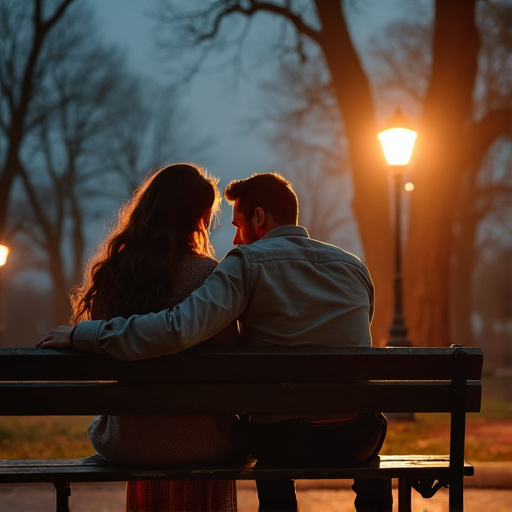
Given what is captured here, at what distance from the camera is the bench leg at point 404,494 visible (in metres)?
4.04

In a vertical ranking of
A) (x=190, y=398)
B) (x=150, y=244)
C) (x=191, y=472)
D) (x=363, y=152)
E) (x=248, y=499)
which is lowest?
(x=248, y=499)

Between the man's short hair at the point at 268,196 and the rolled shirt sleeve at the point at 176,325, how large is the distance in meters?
0.38

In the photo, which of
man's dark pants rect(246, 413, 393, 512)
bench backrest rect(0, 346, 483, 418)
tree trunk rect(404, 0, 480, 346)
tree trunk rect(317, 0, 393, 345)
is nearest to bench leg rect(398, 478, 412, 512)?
man's dark pants rect(246, 413, 393, 512)

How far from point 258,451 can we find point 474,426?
283 inches

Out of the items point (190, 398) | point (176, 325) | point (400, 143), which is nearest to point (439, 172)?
point (400, 143)

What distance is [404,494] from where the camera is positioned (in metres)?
4.06

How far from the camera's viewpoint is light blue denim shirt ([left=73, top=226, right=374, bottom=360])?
346cm

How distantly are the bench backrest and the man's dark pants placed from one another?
0.36ft

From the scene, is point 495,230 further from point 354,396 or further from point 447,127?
point 354,396

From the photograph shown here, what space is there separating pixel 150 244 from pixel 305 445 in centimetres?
102

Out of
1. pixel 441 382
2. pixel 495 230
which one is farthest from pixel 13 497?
pixel 495 230

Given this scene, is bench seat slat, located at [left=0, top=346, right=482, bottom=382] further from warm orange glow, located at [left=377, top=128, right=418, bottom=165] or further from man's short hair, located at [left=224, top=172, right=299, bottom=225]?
warm orange glow, located at [left=377, top=128, right=418, bottom=165]

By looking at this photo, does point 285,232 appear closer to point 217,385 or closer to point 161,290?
point 161,290

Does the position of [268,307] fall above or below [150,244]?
below
